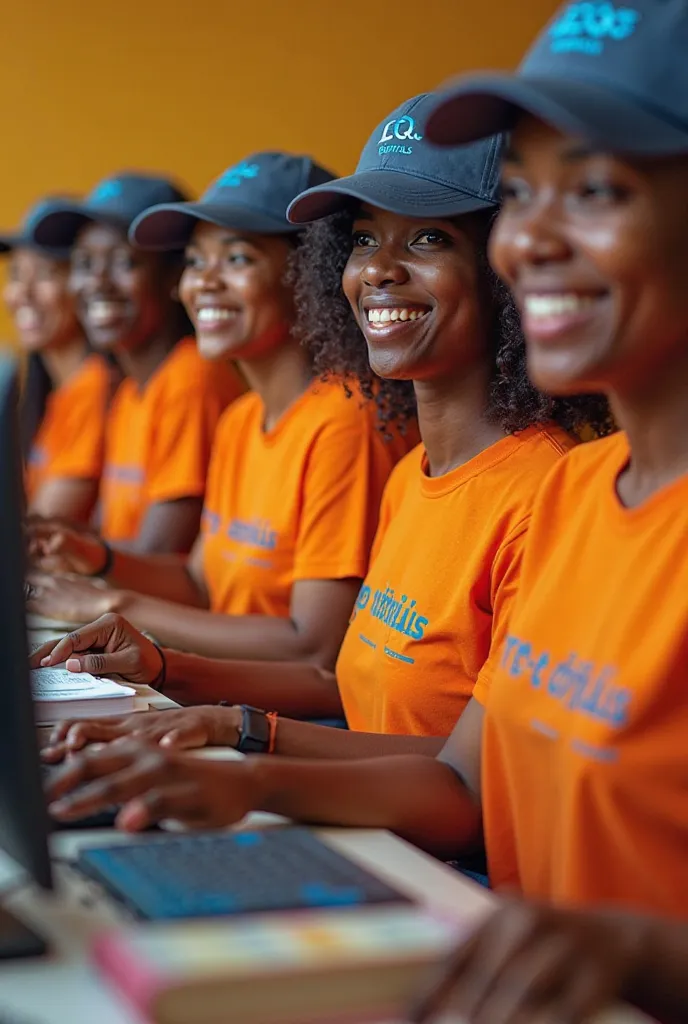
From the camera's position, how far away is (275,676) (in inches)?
80.2

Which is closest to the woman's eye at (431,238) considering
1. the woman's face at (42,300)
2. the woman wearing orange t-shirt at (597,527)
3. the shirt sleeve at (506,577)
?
the shirt sleeve at (506,577)

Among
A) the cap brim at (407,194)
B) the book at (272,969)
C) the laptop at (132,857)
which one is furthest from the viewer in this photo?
the cap brim at (407,194)

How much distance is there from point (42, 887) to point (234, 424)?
1.75 meters

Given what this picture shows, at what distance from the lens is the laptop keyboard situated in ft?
3.03

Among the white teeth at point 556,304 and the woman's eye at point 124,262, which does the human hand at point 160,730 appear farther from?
the woman's eye at point 124,262

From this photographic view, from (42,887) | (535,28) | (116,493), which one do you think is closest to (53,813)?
(42,887)

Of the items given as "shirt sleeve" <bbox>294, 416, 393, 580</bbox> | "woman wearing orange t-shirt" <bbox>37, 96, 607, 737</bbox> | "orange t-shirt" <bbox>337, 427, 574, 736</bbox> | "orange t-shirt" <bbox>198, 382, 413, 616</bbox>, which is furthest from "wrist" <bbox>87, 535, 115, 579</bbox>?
"orange t-shirt" <bbox>337, 427, 574, 736</bbox>

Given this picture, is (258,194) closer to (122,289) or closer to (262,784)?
(122,289)

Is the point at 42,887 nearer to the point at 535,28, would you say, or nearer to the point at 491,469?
the point at 491,469

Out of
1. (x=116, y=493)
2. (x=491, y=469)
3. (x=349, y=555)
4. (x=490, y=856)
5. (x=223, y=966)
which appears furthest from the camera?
(x=116, y=493)

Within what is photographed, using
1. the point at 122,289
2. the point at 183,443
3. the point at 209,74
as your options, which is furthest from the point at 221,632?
the point at 209,74

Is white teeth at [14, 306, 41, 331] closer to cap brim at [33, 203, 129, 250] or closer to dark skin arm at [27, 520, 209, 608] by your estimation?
cap brim at [33, 203, 129, 250]

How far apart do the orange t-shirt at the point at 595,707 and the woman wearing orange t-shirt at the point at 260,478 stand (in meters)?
0.90

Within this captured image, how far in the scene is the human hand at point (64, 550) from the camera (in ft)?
8.57
